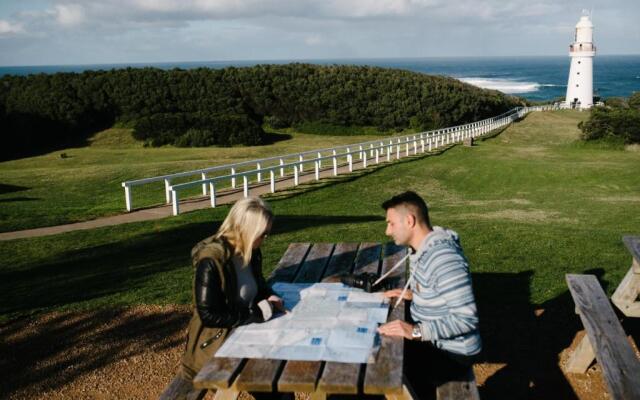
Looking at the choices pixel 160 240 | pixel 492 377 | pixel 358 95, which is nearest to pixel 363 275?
pixel 492 377

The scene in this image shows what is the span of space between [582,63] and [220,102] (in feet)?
153

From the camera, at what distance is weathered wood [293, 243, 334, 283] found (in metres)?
5.01

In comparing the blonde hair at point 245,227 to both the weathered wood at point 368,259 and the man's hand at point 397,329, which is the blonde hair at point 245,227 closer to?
the man's hand at point 397,329

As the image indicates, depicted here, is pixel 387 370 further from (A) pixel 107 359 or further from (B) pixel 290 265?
(A) pixel 107 359

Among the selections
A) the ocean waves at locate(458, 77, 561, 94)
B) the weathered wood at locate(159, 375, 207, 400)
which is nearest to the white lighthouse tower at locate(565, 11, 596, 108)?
the ocean waves at locate(458, 77, 561, 94)

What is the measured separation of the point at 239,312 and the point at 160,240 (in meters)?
7.92

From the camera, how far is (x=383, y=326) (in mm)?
3725

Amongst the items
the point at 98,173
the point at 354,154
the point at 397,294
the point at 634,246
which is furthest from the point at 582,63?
the point at 397,294

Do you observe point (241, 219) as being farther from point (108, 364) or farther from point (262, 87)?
point (262, 87)

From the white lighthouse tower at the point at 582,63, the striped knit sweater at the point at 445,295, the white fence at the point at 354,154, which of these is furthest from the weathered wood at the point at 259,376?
the white lighthouse tower at the point at 582,63

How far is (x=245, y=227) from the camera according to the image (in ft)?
13.5

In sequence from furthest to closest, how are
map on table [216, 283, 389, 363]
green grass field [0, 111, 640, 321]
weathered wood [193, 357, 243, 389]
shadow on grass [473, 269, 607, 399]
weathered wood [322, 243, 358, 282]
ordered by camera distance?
green grass field [0, 111, 640, 321] < shadow on grass [473, 269, 607, 399] < weathered wood [322, 243, 358, 282] < map on table [216, 283, 389, 363] < weathered wood [193, 357, 243, 389]

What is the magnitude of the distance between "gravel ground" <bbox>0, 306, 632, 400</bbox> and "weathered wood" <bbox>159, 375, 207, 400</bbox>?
120 centimetres

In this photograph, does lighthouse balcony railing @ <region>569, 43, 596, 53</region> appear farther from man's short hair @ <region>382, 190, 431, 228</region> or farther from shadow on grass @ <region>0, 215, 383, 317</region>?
man's short hair @ <region>382, 190, 431, 228</region>
